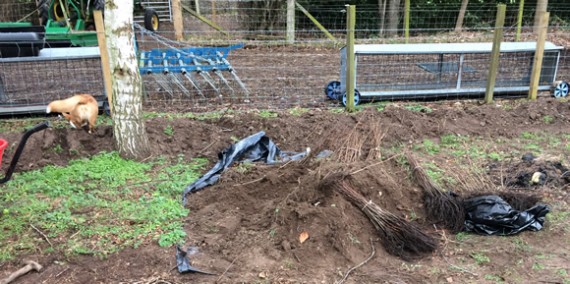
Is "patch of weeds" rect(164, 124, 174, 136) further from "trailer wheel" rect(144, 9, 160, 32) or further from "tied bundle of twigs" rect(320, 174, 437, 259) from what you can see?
"trailer wheel" rect(144, 9, 160, 32)

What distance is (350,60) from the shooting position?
670 centimetres

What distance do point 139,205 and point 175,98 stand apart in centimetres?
386

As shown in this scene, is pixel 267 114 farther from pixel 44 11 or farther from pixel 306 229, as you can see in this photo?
pixel 44 11

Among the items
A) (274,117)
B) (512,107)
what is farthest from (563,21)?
(274,117)

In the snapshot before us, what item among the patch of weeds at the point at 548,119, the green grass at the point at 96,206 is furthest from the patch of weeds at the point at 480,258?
the patch of weeds at the point at 548,119

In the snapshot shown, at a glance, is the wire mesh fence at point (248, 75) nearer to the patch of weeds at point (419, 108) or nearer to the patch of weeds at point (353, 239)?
the patch of weeds at point (419, 108)

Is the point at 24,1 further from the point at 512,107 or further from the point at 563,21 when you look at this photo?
the point at 563,21

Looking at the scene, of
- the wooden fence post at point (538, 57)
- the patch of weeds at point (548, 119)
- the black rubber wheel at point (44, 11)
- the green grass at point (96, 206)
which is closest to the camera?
the green grass at point (96, 206)

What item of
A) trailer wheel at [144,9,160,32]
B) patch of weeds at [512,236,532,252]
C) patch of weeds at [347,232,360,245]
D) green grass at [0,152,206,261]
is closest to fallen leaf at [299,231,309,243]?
patch of weeds at [347,232,360,245]

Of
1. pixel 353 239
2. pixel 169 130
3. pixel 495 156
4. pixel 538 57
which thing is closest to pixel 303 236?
pixel 353 239

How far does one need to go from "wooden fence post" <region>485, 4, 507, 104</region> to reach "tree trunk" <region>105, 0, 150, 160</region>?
5.48 m

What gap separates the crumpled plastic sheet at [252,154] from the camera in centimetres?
481

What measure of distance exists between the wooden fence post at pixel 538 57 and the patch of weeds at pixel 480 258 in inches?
205

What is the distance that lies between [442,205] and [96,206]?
3.16m
